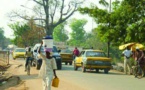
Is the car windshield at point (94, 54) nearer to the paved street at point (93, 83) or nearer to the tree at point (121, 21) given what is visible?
the tree at point (121, 21)

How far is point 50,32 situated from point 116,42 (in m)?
30.4

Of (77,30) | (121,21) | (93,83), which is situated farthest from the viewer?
(77,30)

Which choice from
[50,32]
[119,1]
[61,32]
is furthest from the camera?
[61,32]

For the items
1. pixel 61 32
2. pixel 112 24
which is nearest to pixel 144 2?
pixel 112 24

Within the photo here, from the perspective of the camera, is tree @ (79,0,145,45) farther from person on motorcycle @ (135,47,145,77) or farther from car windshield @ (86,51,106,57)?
person on motorcycle @ (135,47,145,77)

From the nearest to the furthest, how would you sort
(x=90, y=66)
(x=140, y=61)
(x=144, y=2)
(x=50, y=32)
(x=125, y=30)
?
1. (x=140, y=61)
2. (x=90, y=66)
3. (x=144, y=2)
4. (x=125, y=30)
5. (x=50, y=32)

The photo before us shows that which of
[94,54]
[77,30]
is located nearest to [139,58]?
[94,54]

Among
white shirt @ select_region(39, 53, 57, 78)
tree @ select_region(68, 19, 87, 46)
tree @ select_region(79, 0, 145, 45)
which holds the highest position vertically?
tree @ select_region(68, 19, 87, 46)

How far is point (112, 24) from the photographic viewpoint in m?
31.2

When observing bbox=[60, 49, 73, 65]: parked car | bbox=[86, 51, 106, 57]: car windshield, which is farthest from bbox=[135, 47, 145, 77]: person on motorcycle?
bbox=[60, 49, 73, 65]: parked car

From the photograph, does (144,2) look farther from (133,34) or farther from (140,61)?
(140,61)

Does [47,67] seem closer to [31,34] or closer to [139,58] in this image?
[139,58]

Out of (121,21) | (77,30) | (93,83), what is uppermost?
(77,30)

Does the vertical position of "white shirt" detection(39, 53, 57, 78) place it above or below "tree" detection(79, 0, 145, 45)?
below
